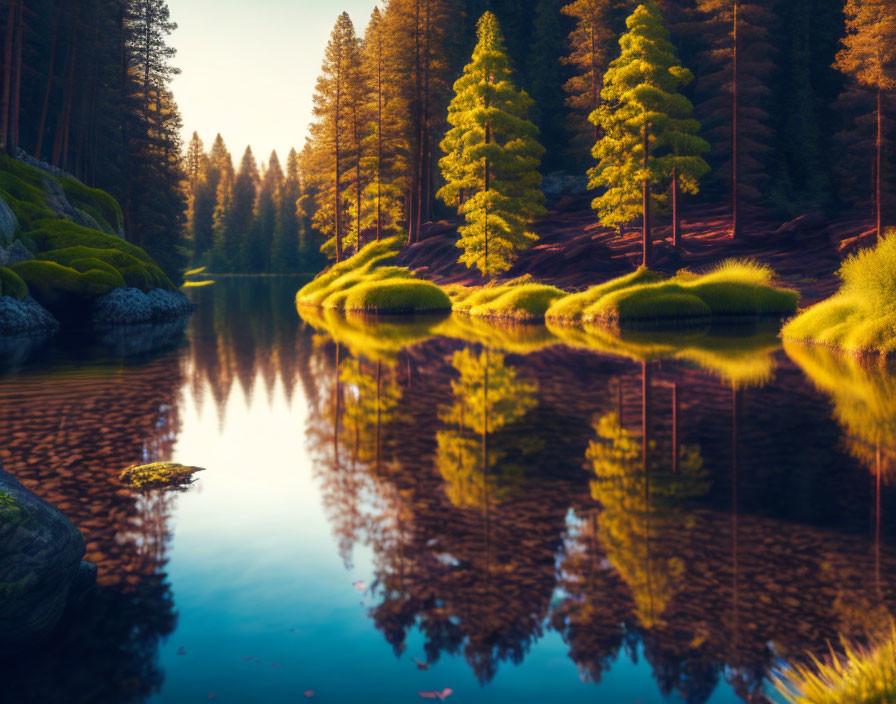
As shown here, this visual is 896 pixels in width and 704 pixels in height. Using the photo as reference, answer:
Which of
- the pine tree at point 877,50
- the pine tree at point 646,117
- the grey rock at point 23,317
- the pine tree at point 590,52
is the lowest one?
the grey rock at point 23,317

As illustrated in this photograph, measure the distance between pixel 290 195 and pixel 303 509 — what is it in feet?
379

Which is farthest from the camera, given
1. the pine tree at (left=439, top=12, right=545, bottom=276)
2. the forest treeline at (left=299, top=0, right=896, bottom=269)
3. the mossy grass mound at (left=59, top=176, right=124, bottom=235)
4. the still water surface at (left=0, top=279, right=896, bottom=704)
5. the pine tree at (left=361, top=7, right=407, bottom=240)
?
the pine tree at (left=361, top=7, right=407, bottom=240)

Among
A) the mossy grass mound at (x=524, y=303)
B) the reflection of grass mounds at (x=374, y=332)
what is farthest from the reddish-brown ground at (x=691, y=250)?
the reflection of grass mounds at (x=374, y=332)

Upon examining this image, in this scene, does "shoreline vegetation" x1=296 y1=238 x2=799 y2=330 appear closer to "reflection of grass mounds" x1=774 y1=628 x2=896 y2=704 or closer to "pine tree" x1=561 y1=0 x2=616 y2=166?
"pine tree" x1=561 y1=0 x2=616 y2=166

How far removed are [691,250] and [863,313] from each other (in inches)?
817

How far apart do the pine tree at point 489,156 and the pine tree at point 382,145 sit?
1523 cm

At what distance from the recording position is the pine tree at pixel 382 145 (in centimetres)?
5266

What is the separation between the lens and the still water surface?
4.27 meters

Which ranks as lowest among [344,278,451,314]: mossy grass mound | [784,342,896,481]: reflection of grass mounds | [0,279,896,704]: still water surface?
[0,279,896,704]: still water surface

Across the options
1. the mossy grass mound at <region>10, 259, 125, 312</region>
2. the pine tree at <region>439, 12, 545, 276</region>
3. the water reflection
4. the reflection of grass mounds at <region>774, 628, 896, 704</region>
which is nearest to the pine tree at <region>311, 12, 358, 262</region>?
the pine tree at <region>439, 12, 545, 276</region>

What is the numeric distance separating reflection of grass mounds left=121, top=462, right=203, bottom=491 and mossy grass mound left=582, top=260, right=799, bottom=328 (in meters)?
19.8

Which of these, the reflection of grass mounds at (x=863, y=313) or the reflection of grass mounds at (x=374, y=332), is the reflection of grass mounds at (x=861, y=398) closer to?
the reflection of grass mounds at (x=863, y=313)

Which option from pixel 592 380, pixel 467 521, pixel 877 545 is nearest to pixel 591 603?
pixel 467 521

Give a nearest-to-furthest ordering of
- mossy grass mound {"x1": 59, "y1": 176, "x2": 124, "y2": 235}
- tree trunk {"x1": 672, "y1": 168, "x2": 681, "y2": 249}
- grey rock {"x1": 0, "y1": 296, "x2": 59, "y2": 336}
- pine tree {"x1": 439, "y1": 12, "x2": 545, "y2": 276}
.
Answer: grey rock {"x1": 0, "y1": 296, "x2": 59, "y2": 336} → pine tree {"x1": 439, "y1": 12, "x2": 545, "y2": 276} → tree trunk {"x1": 672, "y1": 168, "x2": 681, "y2": 249} → mossy grass mound {"x1": 59, "y1": 176, "x2": 124, "y2": 235}
